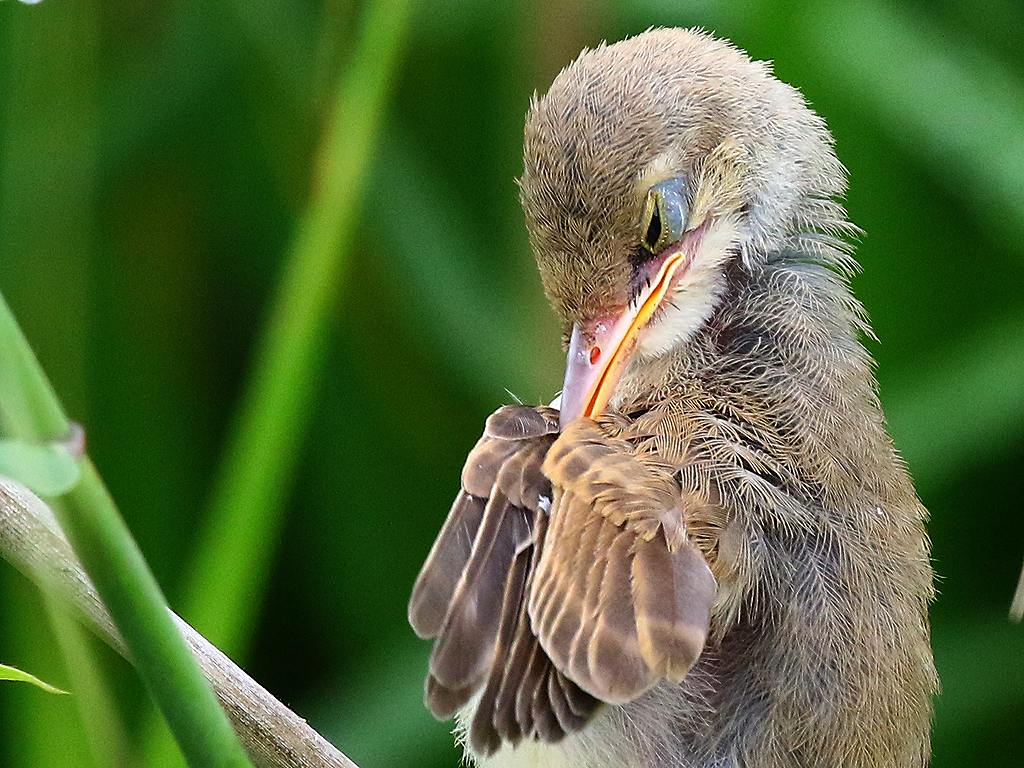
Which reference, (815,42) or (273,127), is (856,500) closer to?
(815,42)

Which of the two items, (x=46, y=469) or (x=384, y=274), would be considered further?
(x=384, y=274)

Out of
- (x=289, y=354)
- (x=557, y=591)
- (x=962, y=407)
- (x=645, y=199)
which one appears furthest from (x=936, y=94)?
(x=557, y=591)

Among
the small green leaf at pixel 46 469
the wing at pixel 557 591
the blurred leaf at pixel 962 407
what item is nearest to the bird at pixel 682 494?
the wing at pixel 557 591

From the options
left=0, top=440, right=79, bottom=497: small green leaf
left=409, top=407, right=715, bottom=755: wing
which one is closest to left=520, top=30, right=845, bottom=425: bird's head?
left=409, top=407, right=715, bottom=755: wing

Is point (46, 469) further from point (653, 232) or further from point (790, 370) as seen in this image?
point (653, 232)

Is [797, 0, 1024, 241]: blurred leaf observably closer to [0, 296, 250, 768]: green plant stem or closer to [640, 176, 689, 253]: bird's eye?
[640, 176, 689, 253]: bird's eye

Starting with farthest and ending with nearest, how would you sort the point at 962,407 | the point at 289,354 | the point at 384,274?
1. the point at 384,274
2. the point at 962,407
3. the point at 289,354
